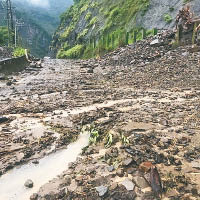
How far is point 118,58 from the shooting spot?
2450 cm

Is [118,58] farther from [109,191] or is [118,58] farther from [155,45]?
[109,191]

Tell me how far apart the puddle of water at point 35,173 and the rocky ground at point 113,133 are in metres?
0.20

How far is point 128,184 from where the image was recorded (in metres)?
4.59

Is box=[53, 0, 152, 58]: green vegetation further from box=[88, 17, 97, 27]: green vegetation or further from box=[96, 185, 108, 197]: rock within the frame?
box=[96, 185, 108, 197]: rock

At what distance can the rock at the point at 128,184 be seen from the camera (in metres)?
4.50

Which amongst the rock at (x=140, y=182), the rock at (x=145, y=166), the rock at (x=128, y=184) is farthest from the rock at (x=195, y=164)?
the rock at (x=128, y=184)

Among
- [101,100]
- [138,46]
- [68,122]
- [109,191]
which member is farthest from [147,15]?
[109,191]

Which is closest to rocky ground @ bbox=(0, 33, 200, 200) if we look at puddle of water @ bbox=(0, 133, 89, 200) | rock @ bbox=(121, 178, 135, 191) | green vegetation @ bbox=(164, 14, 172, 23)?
rock @ bbox=(121, 178, 135, 191)

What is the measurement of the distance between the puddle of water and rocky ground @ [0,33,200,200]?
0.20m

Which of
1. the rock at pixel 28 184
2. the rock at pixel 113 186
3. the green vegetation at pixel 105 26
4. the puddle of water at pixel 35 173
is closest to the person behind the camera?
the rock at pixel 113 186

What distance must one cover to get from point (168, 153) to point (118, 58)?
19429 mm

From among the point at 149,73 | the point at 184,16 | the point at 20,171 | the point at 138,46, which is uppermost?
the point at 184,16

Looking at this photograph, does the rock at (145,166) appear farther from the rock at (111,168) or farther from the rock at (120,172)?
the rock at (111,168)

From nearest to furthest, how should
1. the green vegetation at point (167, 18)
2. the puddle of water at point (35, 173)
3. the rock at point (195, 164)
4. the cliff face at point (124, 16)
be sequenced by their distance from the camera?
the puddle of water at point (35, 173) → the rock at point (195, 164) → the green vegetation at point (167, 18) → the cliff face at point (124, 16)
